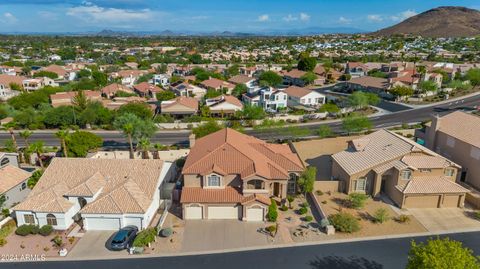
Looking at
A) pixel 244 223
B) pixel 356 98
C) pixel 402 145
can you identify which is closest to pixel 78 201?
pixel 244 223

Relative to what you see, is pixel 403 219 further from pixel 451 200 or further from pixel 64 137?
pixel 64 137

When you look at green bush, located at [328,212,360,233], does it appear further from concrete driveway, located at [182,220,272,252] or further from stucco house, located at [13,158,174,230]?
stucco house, located at [13,158,174,230]

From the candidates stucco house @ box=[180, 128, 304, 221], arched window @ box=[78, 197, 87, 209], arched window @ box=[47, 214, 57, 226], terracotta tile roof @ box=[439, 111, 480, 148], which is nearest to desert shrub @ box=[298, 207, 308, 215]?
stucco house @ box=[180, 128, 304, 221]

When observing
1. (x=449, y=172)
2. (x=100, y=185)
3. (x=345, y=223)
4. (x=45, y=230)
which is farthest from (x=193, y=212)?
(x=449, y=172)

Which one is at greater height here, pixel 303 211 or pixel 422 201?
pixel 422 201

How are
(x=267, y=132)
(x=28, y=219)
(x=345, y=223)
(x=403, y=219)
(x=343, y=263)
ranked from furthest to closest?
(x=267, y=132)
(x=403, y=219)
(x=28, y=219)
(x=345, y=223)
(x=343, y=263)
